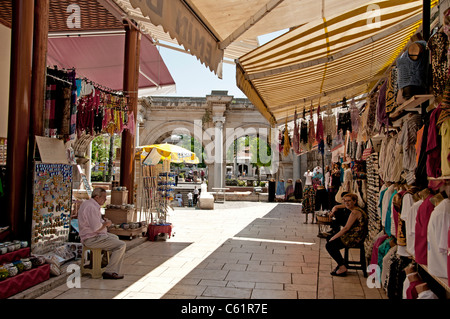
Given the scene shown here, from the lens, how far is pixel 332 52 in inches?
191

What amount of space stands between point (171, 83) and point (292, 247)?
6745 mm

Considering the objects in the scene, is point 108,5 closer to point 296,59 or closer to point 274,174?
point 296,59

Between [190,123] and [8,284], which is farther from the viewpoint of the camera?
[190,123]

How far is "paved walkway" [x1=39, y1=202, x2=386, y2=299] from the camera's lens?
438 cm

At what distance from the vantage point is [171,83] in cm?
1155

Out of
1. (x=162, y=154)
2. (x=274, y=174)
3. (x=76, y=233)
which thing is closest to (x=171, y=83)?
(x=162, y=154)

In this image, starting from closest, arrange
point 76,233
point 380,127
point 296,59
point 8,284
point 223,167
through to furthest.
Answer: point 8,284 < point 380,127 < point 296,59 < point 76,233 < point 223,167

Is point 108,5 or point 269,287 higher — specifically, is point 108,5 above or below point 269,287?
above

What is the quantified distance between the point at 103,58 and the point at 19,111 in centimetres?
577

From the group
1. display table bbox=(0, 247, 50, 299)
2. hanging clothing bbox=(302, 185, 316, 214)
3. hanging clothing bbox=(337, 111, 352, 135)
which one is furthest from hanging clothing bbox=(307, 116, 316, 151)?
display table bbox=(0, 247, 50, 299)

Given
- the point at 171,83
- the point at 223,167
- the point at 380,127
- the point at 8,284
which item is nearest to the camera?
the point at 8,284

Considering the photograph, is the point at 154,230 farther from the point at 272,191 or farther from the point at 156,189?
the point at 272,191

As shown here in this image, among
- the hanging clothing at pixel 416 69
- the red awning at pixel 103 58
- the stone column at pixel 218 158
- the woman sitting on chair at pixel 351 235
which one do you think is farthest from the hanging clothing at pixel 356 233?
the stone column at pixel 218 158

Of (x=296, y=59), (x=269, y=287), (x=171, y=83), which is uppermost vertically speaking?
(x=171, y=83)
